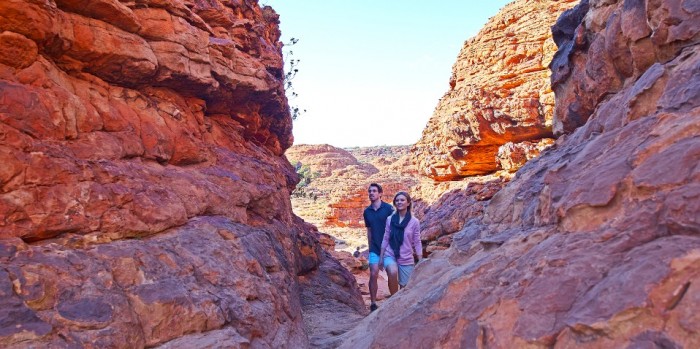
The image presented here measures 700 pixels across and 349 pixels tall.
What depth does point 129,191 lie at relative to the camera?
16.3 feet

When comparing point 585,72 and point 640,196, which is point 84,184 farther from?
point 585,72

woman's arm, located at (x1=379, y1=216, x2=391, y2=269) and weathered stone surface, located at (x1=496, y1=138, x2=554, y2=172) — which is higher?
weathered stone surface, located at (x1=496, y1=138, x2=554, y2=172)

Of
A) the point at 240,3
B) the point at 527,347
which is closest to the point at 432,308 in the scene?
the point at 527,347

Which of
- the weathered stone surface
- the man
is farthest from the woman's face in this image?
the weathered stone surface

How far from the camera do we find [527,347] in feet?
9.35

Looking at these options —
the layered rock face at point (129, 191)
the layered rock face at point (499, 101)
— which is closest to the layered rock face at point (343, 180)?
the layered rock face at point (499, 101)

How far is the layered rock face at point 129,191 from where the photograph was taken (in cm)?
378

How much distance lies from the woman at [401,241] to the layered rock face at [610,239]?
2.24 m

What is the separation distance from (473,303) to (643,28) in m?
3.07

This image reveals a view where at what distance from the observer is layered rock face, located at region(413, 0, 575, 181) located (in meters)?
22.0

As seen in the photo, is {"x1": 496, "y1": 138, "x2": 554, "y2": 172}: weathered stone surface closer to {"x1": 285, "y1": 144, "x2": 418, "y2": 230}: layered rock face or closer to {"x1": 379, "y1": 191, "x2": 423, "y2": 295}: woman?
{"x1": 379, "y1": 191, "x2": 423, "y2": 295}: woman

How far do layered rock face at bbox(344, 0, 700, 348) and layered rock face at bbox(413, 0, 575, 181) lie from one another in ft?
57.2

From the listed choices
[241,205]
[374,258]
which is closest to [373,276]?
[374,258]

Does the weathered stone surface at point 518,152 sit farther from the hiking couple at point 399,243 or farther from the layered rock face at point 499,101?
the hiking couple at point 399,243
